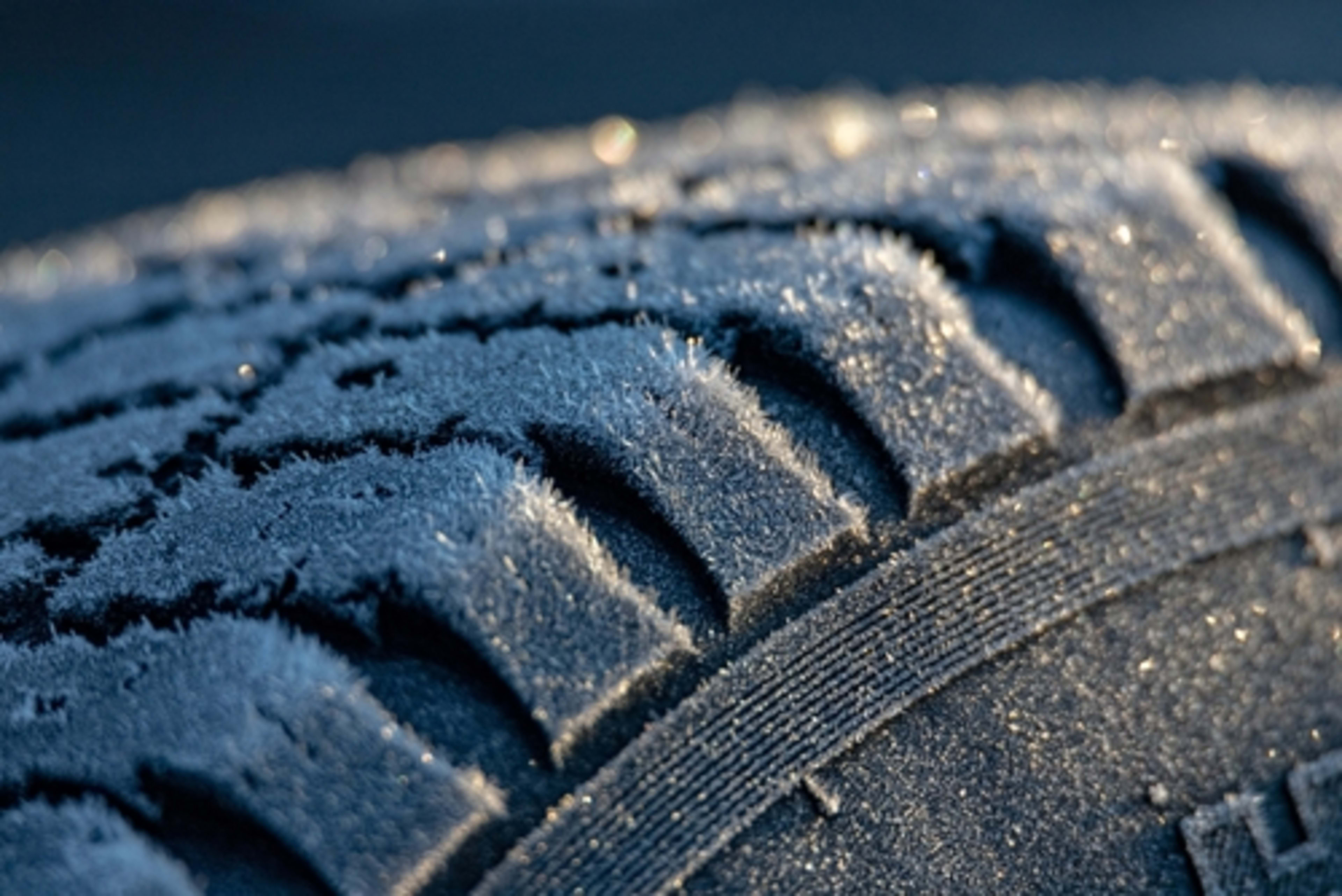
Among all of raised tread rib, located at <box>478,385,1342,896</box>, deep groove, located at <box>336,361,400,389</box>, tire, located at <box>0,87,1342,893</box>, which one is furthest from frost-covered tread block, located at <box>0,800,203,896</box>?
deep groove, located at <box>336,361,400,389</box>

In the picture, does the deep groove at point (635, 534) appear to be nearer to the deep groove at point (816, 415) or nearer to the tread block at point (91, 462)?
the deep groove at point (816, 415)

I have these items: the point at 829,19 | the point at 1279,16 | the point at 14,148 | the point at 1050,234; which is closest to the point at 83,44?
the point at 14,148

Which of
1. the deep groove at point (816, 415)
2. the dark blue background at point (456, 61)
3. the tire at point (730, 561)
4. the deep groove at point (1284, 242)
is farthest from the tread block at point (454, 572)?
the dark blue background at point (456, 61)

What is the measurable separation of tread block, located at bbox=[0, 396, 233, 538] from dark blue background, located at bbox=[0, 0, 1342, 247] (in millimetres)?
2034

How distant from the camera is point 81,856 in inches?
18.2

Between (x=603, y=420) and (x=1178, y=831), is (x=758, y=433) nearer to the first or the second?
(x=603, y=420)

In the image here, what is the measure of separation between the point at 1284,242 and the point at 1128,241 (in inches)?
5.4

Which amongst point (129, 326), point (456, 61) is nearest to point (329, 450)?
point (129, 326)

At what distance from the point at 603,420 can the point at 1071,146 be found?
42cm

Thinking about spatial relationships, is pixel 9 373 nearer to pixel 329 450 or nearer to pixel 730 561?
pixel 329 450

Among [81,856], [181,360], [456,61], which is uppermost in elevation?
[456,61]

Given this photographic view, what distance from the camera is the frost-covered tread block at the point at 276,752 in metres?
0.47

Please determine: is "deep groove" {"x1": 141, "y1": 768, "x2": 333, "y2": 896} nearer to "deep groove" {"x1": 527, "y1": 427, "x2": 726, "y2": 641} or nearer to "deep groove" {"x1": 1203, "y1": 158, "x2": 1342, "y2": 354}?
"deep groove" {"x1": 527, "y1": 427, "x2": 726, "y2": 641}

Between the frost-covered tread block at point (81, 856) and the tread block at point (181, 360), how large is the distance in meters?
0.25
